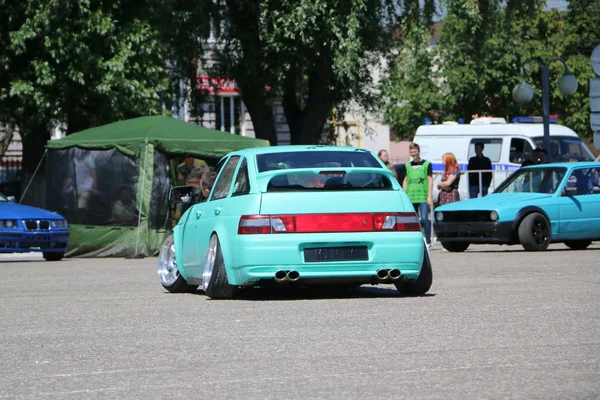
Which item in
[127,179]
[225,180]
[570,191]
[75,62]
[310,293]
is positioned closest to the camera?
[225,180]

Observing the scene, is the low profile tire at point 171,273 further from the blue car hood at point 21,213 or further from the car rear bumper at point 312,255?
the blue car hood at point 21,213

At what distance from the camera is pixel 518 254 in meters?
21.3

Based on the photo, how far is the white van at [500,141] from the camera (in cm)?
3816

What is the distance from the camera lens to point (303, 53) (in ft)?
96.6

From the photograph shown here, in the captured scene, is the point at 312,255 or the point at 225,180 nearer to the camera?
the point at 312,255

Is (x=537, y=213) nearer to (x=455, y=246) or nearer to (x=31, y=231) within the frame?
(x=455, y=246)

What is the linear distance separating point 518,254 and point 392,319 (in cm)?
1110

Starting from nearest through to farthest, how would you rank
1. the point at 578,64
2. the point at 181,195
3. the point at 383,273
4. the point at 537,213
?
the point at 383,273, the point at 181,195, the point at 537,213, the point at 578,64

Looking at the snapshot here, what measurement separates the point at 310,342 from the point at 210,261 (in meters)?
3.98

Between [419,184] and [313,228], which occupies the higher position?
[419,184]

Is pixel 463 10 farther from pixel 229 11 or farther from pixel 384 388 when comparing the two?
pixel 384 388

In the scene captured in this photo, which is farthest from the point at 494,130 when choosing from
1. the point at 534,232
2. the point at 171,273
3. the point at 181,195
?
the point at 181,195

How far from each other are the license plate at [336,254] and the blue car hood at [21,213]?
12105mm

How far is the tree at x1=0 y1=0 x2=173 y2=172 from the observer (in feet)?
102
